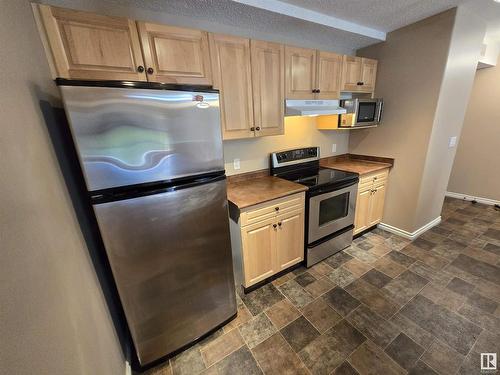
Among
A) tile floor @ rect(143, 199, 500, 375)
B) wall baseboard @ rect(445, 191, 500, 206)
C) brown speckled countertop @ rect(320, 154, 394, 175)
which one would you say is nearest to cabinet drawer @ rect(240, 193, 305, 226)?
tile floor @ rect(143, 199, 500, 375)

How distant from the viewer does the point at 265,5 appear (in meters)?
1.63

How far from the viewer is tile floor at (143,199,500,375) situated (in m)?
1.39

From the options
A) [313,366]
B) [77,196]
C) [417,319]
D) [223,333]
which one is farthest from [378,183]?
[77,196]

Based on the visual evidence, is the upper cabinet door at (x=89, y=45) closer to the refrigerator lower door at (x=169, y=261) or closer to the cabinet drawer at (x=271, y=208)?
the refrigerator lower door at (x=169, y=261)

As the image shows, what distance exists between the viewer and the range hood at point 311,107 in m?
2.01

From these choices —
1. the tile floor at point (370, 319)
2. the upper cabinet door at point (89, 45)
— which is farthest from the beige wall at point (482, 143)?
the upper cabinet door at point (89, 45)

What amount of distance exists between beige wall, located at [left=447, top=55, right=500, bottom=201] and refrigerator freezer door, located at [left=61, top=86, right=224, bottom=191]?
4598mm

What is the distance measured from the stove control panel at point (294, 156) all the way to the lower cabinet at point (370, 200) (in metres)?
0.67

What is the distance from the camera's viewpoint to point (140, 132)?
1053 mm

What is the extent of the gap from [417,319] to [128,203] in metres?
2.32

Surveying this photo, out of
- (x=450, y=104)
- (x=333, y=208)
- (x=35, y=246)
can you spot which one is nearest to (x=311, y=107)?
(x=333, y=208)

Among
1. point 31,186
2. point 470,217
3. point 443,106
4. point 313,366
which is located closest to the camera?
point 31,186

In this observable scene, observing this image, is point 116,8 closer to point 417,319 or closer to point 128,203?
point 128,203

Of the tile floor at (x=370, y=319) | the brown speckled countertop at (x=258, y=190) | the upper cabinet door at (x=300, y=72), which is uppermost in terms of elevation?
the upper cabinet door at (x=300, y=72)
